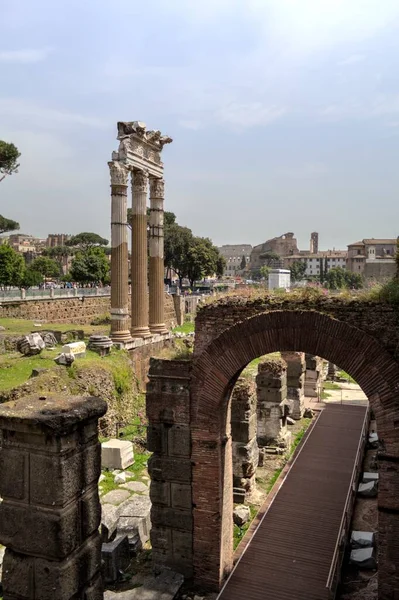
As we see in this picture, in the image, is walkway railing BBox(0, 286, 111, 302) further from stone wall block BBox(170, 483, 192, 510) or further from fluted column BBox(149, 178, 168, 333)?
stone wall block BBox(170, 483, 192, 510)

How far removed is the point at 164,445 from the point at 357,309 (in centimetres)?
332

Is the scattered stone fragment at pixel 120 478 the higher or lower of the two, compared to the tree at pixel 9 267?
lower

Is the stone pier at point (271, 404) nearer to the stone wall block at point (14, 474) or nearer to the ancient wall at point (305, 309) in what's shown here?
the ancient wall at point (305, 309)

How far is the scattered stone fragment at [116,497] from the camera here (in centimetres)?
956

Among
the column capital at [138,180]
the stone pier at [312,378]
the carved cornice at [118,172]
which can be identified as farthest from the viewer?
the column capital at [138,180]

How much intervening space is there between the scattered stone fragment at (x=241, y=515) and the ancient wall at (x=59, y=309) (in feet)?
67.2

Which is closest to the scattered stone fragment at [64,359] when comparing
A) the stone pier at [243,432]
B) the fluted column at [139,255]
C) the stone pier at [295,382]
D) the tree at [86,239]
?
the fluted column at [139,255]

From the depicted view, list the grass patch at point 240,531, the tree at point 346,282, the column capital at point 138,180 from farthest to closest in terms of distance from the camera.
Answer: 1. the column capital at point 138,180
2. the grass patch at point 240,531
3. the tree at point 346,282

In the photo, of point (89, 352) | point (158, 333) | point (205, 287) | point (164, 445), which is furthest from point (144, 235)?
point (205, 287)

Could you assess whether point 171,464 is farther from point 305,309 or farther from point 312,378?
point 312,378

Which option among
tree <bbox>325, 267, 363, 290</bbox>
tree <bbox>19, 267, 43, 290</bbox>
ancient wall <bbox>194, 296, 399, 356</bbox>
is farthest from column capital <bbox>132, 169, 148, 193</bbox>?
tree <bbox>19, 267, 43, 290</bbox>

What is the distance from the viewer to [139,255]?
1958 cm

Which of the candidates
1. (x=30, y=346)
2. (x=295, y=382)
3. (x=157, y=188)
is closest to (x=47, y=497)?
(x=30, y=346)

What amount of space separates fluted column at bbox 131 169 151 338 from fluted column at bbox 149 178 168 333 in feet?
3.92
